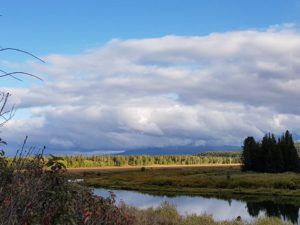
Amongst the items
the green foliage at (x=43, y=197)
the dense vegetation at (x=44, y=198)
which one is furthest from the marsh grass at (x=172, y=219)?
the green foliage at (x=43, y=197)

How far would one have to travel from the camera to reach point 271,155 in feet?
387

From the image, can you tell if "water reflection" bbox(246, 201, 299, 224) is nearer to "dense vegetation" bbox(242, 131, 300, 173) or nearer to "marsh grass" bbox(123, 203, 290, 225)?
"marsh grass" bbox(123, 203, 290, 225)

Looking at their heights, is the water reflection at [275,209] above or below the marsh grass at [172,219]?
below

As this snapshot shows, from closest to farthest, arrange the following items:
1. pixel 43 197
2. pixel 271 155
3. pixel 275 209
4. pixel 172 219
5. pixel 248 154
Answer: pixel 43 197
pixel 172 219
pixel 275 209
pixel 271 155
pixel 248 154

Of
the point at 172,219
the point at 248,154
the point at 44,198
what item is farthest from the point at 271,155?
the point at 44,198

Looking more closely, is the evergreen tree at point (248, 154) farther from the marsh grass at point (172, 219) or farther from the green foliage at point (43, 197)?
the green foliage at point (43, 197)

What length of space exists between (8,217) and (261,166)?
12110 centimetres

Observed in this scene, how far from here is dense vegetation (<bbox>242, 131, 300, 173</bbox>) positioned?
11862cm

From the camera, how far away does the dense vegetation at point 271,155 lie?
11862cm

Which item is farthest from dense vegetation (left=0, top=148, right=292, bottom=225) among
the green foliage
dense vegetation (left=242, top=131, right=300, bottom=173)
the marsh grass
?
dense vegetation (left=242, top=131, right=300, bottom=173)

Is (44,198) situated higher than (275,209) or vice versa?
(44,198)

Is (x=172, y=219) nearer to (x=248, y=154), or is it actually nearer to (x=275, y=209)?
(x=275, y=209)

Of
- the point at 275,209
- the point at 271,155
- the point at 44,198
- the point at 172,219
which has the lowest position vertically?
the point at 275,209

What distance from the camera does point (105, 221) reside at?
29.7ft
